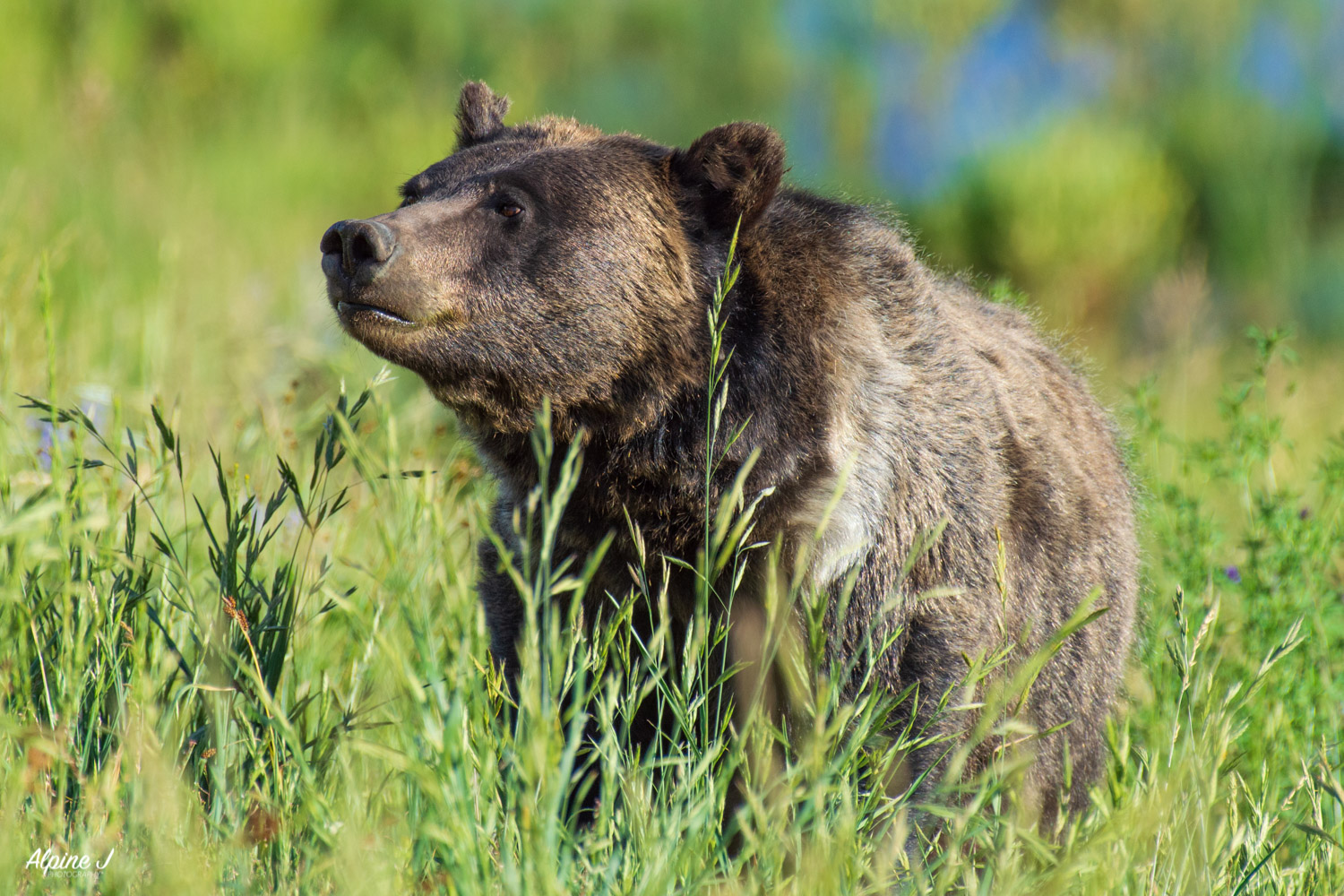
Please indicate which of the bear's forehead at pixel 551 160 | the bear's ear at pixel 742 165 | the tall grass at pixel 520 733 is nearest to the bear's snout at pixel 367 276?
the tall grass at pixel 520 733

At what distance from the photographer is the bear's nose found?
2520 mm

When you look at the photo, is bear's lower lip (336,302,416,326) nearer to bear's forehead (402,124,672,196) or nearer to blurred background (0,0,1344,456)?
bear's forehead (402,124,672,196)

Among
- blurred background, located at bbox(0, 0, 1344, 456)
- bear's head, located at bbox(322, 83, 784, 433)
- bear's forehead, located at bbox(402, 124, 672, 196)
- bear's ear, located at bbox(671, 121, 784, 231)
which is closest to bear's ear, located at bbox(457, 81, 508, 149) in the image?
bear's forehead, located at bbox(402, 124, 672, 196)

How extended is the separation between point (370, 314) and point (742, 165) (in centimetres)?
91

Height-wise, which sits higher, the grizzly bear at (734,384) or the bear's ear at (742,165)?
the bear's ear at (742,165)

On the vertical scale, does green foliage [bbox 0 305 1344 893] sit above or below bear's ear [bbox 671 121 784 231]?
below

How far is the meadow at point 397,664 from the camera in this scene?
1.61m

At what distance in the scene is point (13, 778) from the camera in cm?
187

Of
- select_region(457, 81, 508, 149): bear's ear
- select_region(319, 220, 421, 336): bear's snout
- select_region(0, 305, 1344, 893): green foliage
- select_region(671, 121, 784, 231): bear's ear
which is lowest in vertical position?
select_region(0, 305, 1344, 893): green foliage

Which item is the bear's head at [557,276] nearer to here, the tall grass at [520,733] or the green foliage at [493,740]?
the tall grass at [520,733]

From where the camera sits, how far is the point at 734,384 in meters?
2.64

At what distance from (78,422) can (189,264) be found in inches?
237

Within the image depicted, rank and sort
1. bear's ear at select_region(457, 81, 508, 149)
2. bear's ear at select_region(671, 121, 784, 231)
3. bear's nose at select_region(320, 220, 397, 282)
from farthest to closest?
1. bear's ear at select_region(457, 81, 508, 149)
2. bear's ear at select_region(671, 121, 784, 231)
3. bear's nose at select_region(320, 220, 397, 282)

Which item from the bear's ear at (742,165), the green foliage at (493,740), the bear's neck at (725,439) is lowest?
the green foliage at (493,740)
